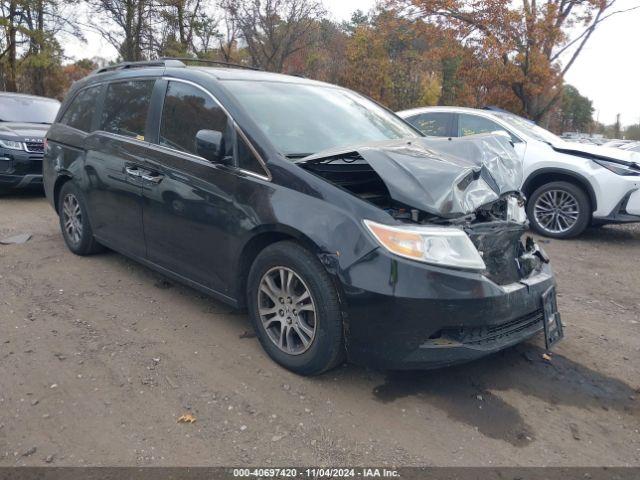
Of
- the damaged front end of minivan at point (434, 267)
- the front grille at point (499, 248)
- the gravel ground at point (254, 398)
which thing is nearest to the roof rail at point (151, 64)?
the damaged front end of minivan at point (434, 267)

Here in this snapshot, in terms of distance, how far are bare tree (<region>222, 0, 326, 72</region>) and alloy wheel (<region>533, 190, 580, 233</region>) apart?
18.2 m

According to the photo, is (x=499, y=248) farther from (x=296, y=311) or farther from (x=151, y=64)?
(x=151, y=64)

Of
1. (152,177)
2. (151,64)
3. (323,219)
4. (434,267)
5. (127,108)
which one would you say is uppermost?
(151,64)

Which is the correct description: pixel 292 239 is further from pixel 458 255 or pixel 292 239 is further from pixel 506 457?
pixel 506 457

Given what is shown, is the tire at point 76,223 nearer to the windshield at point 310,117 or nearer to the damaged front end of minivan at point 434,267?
the windshield at point 310,117

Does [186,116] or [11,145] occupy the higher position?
[186,116]

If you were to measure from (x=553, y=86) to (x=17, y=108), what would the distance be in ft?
46.2

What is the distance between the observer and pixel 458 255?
116 inches

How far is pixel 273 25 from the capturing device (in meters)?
23.1

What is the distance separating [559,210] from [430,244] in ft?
16.8

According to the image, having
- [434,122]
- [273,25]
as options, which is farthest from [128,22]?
[434,122]

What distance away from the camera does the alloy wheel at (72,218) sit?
5.44 meters

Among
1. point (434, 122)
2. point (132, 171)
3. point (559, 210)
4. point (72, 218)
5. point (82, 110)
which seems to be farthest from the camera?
point (434, 122)

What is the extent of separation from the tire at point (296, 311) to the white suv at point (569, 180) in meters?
4.34
